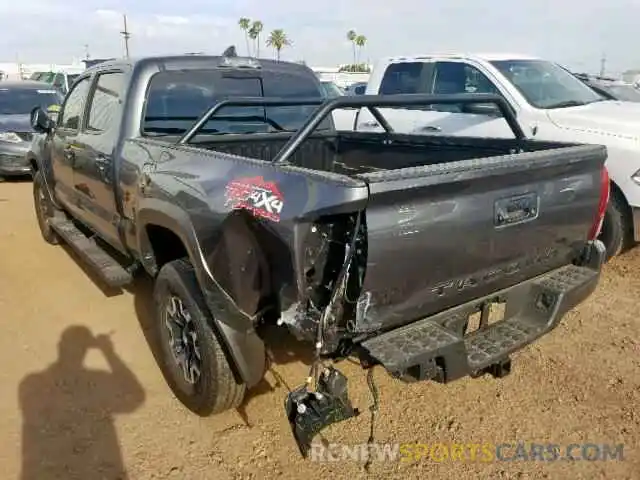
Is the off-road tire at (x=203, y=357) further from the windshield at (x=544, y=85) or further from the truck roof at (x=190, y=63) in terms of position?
the windshield at (x=544, y=85)

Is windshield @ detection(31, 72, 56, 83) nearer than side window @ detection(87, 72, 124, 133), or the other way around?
side window @ detection(87, 72, 124, 133)

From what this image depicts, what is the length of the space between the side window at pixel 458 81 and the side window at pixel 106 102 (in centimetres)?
361

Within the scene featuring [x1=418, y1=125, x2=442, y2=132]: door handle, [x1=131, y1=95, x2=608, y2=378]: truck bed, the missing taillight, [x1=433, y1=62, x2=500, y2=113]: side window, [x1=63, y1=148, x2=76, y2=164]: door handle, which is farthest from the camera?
[x1=418, y1=125, x2=442, y2=132]: door handle

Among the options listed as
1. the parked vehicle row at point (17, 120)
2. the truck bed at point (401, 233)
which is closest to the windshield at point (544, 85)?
the truck bed at point (401, 233)

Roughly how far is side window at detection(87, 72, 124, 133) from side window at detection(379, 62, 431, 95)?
3.90 metres

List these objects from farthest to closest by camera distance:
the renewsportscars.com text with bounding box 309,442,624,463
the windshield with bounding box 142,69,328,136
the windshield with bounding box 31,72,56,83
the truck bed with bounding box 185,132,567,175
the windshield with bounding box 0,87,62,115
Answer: the windshield with bounding box 31,72,56,83 → the windshield with bounding box 0,87,62,115 → the windshield with bounding box 142,69,328,136 → the truck bed with bounding box 185,132,567,175 → the renewsportscars.com text with bounding box 309,442,624,463

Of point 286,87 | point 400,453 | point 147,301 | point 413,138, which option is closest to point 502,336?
point 400,453

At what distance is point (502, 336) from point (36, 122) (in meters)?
4.75

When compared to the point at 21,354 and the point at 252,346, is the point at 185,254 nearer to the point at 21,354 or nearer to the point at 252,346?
the point at 252,346

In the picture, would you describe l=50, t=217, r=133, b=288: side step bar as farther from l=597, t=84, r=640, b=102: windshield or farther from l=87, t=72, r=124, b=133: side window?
l=597, t=84, r=640, b=102: windshield

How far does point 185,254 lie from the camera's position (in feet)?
11.2

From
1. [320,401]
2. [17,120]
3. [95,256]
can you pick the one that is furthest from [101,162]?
[17,120]

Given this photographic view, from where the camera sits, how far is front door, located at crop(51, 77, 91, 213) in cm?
479

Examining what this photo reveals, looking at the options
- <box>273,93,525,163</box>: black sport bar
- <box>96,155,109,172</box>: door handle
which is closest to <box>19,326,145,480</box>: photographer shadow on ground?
<box>96,155,109,172</box>: door handle
